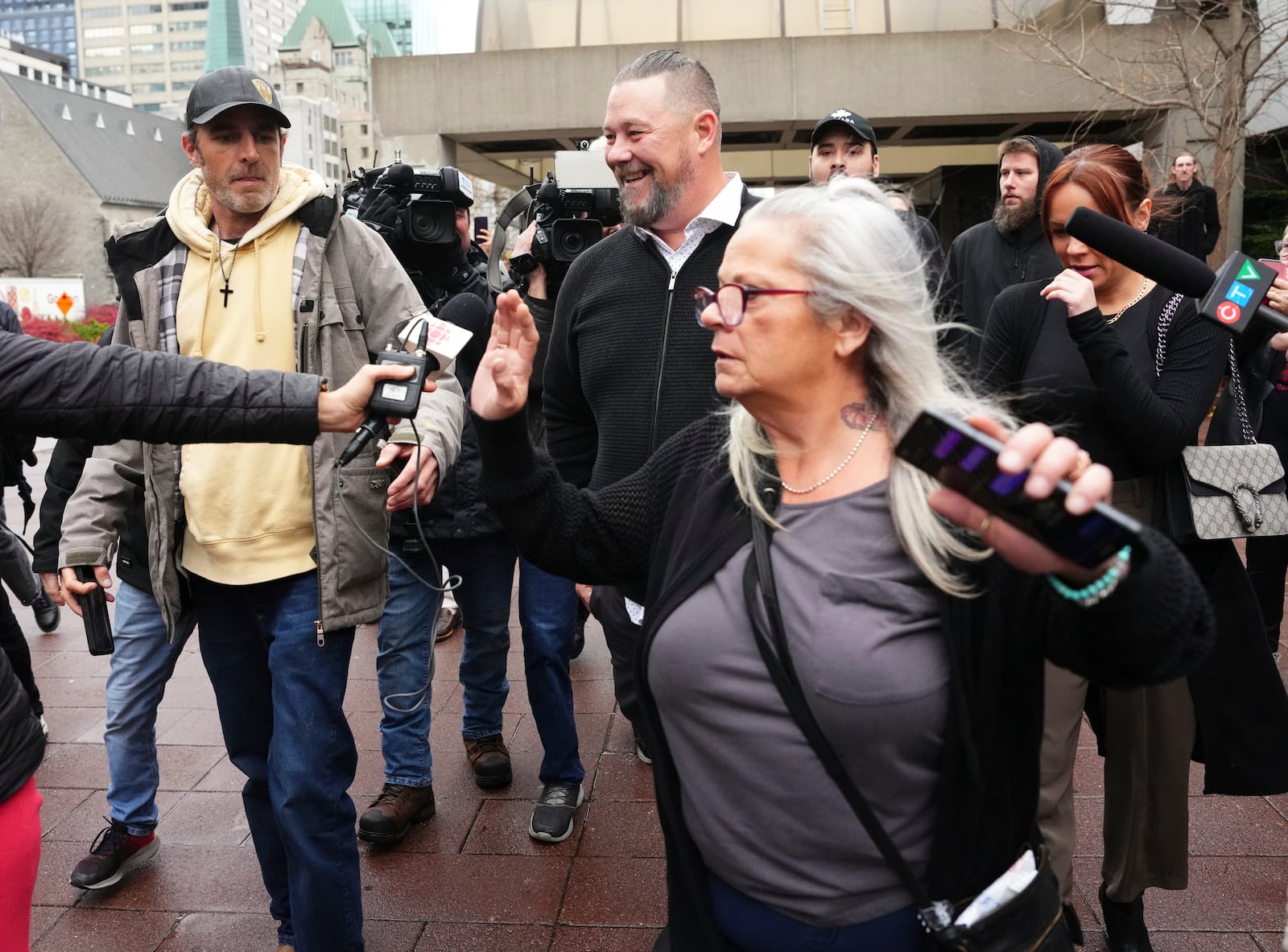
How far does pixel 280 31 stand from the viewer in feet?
601

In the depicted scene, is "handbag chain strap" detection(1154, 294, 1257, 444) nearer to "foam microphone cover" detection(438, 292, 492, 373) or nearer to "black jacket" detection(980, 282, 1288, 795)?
"black jacket" detection(980, 282, 1288, 795)

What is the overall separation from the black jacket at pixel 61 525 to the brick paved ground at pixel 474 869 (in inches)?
38.0

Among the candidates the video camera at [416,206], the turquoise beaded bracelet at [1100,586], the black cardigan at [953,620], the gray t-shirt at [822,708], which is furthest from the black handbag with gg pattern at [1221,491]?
the video camera at [416,206]

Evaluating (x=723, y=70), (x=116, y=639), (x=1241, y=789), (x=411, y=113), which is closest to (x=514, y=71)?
(x=411, y=113)

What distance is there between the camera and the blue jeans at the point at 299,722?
2.92m

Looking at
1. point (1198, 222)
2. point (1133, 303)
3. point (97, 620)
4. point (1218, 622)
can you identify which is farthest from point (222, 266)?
point (1198, 222)

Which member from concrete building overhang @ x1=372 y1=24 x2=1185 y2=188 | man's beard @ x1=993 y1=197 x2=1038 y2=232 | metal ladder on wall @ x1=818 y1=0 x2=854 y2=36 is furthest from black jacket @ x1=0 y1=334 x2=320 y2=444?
metal ladder on wall @ x1=818 y1=0 x2=854 y2=36

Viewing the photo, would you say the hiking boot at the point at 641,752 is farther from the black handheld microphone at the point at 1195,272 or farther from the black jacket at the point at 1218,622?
the black handheld microphone at the point at 1195,272

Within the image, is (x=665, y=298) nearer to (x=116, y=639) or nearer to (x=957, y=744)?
(x=957, y=744)

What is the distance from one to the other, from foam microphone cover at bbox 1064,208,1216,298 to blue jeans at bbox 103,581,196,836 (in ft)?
9.72

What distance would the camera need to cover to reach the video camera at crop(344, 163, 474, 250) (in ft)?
13.7

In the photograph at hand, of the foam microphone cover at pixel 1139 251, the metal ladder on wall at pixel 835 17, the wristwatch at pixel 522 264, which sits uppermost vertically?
the metal ladder on wall at pixel 835 17

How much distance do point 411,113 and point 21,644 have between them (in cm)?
1482

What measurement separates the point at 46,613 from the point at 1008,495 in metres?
6.46
